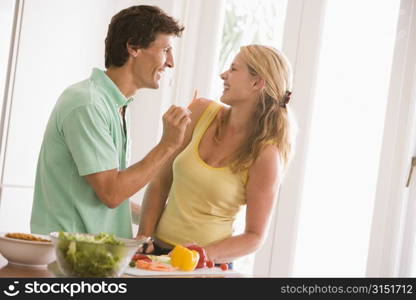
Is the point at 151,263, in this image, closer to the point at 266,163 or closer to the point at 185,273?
the point at 185,273

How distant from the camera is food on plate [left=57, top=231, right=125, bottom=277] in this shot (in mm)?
1268

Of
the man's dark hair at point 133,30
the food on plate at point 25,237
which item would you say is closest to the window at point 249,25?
the man's dark hair at point 133,30

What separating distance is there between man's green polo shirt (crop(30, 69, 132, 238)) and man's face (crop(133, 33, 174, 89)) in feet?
0.70

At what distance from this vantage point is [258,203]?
221 cm

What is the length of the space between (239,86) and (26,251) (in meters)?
1.19

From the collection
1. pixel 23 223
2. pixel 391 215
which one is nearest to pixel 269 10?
pixel 391 215

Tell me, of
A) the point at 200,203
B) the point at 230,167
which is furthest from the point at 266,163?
the point at 200,203

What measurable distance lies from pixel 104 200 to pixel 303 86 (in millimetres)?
2041

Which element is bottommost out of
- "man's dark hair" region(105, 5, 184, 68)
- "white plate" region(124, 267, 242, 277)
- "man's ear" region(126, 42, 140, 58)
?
"white plate" region(124, 267, 242, 277)

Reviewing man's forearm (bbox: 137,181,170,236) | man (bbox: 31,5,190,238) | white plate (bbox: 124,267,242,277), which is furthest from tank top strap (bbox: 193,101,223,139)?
white plate (bbox: 124,267,242,277)

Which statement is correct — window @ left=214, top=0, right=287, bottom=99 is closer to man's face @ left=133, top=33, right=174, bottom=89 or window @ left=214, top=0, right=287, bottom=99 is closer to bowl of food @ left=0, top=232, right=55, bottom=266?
man's face @ left=133, top=33, right=174, bottom=89

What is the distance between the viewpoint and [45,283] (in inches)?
45.3

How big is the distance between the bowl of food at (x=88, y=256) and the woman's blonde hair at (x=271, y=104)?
41.9 inches

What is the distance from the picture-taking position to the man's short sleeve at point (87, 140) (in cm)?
181
